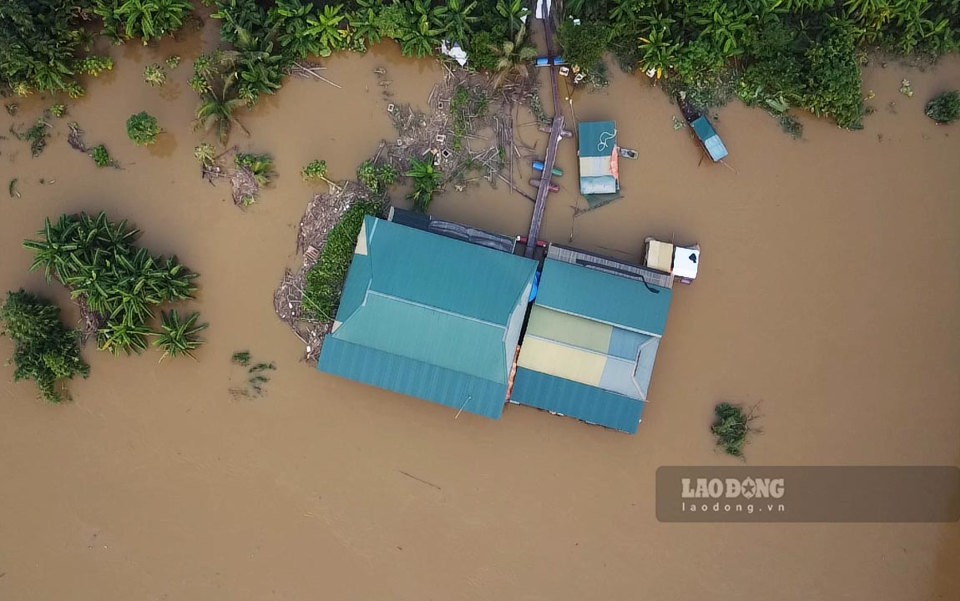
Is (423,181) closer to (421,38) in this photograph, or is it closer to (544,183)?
(544,183)

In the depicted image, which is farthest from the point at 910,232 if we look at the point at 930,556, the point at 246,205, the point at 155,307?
the point at 155,307

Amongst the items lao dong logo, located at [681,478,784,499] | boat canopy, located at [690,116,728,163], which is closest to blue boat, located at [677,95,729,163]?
boat canopy, located at [690,116,728,163]

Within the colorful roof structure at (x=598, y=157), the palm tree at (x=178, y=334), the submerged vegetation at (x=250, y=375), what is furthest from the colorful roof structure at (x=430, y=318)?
the palm tree at (x=178, y=334)

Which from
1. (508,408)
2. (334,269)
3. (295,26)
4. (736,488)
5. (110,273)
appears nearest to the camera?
(110,273)

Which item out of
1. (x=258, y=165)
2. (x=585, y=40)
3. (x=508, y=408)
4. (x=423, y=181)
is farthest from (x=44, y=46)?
(x=508, y=408)

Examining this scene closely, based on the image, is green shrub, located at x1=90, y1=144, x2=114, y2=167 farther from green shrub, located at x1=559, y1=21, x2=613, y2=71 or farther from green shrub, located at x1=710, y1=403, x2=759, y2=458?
green shrub, located at x1=710, y1=403, x2=759, y2=458

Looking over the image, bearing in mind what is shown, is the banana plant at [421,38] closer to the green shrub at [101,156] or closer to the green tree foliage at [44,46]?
the green tree foliage at [44,46]
